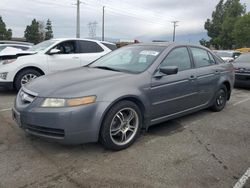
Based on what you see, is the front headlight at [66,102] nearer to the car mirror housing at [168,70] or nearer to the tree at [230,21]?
the car mirror housing at [168,70]

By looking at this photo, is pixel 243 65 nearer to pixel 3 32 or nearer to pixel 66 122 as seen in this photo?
pixel 66 122

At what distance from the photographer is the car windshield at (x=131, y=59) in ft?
14.3

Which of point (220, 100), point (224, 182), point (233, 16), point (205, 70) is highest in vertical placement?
point (233, 16)

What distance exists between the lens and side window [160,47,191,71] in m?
4.52

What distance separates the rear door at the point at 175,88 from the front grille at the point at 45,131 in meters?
1.45

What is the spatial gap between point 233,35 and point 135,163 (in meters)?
44.3

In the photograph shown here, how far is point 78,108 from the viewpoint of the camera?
3354 mm

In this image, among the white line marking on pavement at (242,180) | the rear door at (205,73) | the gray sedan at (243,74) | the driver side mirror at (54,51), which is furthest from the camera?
the gray sedan at (243,74)

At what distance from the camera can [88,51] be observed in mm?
8602

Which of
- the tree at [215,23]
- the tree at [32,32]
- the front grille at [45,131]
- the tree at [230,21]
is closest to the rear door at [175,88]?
the front grille at [45,131]

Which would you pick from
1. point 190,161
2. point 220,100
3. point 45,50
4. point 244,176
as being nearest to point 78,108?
point 190,161

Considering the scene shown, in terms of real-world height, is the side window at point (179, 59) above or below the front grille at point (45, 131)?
above

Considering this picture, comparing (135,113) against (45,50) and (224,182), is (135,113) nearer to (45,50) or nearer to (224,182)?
(224,182)

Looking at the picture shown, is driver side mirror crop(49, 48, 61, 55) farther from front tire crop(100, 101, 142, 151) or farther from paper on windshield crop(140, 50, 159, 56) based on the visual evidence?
front tire crop(100, 101, 142, 151)
